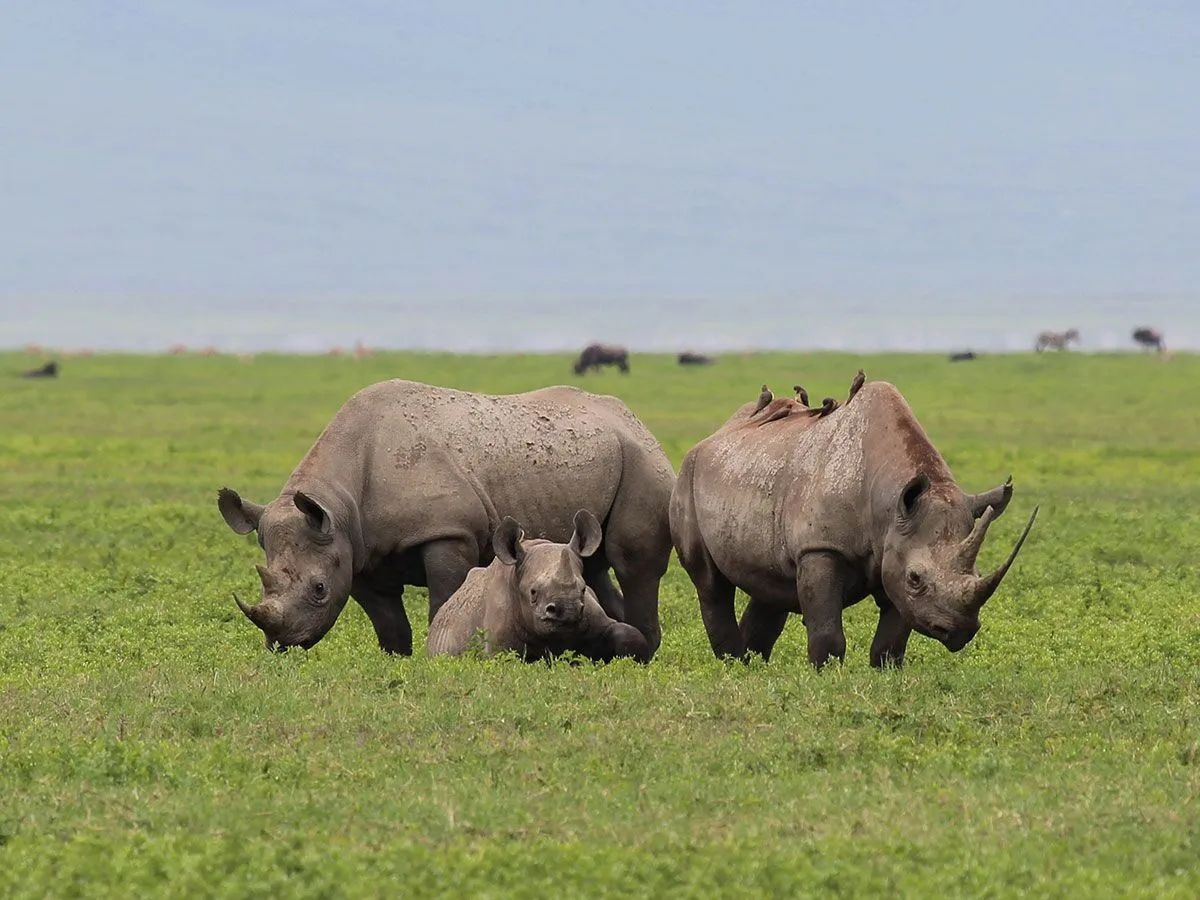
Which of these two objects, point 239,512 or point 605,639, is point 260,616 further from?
point 605,639

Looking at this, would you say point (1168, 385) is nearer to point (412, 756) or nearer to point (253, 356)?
point (253, 356)

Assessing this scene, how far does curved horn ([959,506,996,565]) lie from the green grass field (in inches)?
28.9

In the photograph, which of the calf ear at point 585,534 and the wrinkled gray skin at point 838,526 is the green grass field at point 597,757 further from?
the calf ear at point 585,534

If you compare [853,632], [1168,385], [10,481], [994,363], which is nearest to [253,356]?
[994,363]

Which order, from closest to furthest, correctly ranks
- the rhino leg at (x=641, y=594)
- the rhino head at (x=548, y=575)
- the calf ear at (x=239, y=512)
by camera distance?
the rhino head at (x=548, y=575) → the calf ear at (x=239, y=512) → the rhino leg at (x=641, y=594)

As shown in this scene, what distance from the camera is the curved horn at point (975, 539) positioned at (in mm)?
12148

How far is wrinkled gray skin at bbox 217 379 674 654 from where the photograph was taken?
15.0 metres

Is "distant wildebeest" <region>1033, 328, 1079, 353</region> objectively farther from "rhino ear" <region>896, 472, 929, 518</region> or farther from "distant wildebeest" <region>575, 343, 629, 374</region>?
"rhino ear" <region>896, 472, 929, 518</region>

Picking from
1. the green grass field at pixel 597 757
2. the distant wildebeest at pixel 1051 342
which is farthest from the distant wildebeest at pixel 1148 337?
the green grass field at pixel 597 757

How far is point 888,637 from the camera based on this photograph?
1348cm

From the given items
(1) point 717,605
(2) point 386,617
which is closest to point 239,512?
(2) point 386,617

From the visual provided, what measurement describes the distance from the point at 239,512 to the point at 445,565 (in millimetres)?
1610

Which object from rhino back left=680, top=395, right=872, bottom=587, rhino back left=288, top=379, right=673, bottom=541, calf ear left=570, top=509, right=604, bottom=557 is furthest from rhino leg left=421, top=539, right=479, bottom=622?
rhino back left=680, top=395, right=872, bottom=587

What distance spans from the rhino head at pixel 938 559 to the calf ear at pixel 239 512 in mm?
5137
